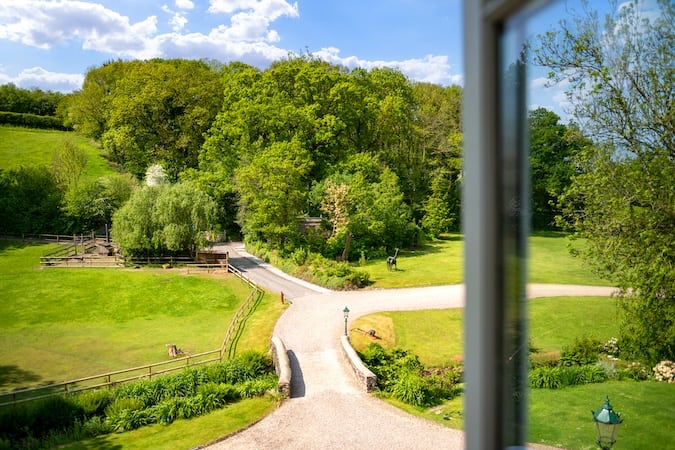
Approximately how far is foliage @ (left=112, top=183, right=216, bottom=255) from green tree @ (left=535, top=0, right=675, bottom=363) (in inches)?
654

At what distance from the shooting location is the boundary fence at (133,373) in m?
9.48

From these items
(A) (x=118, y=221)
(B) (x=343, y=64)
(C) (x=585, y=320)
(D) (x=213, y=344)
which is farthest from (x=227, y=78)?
(C) (x=585, y=320)

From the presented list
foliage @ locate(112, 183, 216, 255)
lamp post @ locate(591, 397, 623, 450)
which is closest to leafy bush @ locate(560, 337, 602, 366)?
lamp post @ locate(591, 397, 623, 450)

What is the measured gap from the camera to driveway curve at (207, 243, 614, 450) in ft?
25.0

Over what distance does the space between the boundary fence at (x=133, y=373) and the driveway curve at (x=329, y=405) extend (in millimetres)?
1182

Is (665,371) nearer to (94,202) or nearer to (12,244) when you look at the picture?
(94,202)

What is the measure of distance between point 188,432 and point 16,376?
192 inches

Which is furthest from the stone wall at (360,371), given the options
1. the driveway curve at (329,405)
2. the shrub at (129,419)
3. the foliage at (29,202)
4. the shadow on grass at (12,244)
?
the foliage at (29,202)

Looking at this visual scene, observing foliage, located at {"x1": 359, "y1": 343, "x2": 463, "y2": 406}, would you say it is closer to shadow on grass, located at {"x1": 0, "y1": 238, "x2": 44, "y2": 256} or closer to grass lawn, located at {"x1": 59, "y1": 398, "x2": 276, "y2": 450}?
grass lawn, located at {"x1": 59, "y1": 398, "x2": 276, "y2": 450}

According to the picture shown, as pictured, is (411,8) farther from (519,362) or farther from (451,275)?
(519,362)

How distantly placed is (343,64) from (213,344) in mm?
21071

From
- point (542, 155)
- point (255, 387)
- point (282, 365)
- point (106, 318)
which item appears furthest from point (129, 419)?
point (542, 155)

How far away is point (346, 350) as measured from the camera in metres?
10.8

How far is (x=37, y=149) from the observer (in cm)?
3497
